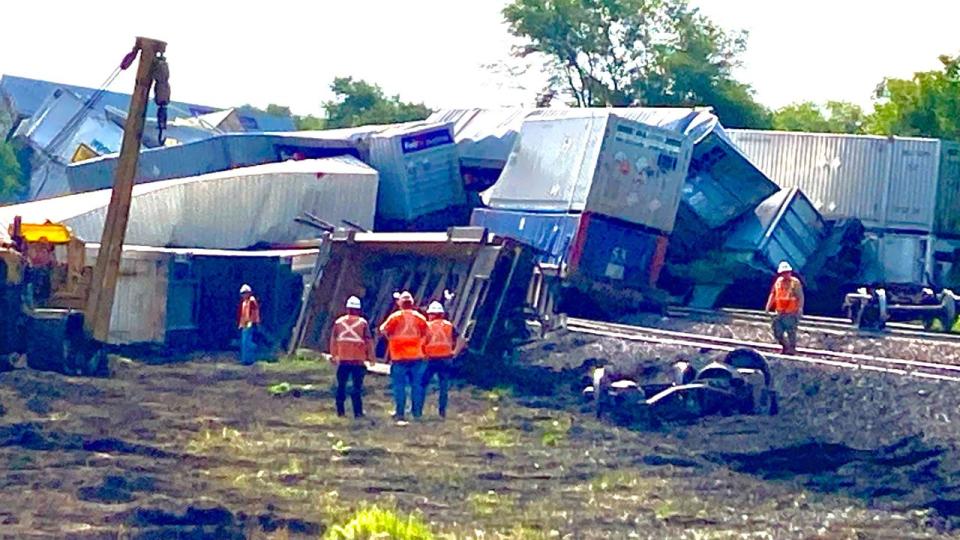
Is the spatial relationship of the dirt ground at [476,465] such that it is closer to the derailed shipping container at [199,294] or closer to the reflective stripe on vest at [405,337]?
the reflective stripe on vest at [405,337]

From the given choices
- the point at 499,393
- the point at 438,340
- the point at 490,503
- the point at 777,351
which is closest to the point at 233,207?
the point at 499,393

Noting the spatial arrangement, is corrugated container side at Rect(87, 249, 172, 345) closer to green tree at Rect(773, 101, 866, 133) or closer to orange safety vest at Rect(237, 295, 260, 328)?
orange safety vest at Rect(237, 295, 260, 328)

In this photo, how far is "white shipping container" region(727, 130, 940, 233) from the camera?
35781 millimetres

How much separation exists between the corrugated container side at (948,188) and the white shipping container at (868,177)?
147mm

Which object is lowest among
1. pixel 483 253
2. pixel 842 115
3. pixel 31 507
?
pixel 31 507

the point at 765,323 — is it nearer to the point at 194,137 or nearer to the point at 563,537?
the point at 563,537

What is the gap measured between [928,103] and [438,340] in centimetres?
3170

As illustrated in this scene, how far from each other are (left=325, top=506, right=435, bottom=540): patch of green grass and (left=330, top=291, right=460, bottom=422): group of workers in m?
7.66

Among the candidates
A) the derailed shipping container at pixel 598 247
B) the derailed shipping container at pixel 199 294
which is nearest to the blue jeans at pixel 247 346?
the derailed shipping container at pixel 199 294

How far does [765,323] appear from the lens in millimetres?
29812

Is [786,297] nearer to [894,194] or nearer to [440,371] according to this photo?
[440,371]

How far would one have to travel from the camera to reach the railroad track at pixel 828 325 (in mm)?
26906

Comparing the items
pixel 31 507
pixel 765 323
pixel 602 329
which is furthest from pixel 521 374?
pixel 31 507

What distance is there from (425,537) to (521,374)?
13.3 meters
